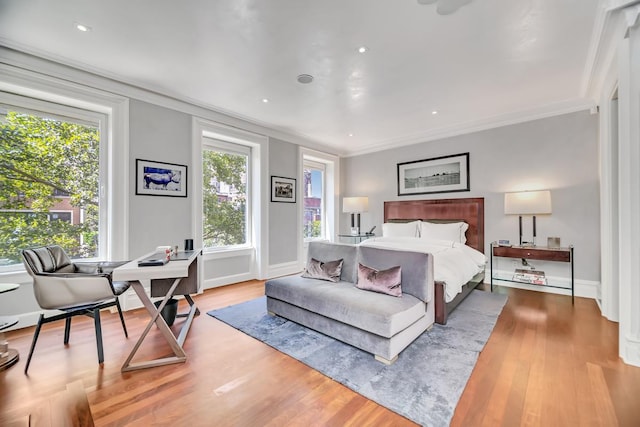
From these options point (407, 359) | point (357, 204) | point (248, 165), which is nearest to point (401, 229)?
point (357, 204)

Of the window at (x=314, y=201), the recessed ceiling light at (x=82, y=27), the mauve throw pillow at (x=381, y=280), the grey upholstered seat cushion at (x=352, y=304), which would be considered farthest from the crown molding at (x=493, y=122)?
the recessed ceiling light at (x=82, y=27)

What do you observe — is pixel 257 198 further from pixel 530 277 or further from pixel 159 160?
pixel 530 277

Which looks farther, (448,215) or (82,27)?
(448,215)

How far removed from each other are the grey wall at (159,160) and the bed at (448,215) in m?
2.76

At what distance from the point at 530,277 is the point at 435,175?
2.16 meters

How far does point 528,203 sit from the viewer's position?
382cm

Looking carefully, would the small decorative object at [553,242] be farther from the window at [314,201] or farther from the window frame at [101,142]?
the window frame at [101,142]

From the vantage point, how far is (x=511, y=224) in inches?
169

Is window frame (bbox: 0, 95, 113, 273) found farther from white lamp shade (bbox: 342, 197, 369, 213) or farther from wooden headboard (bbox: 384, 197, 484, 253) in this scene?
wooden headboard (bbox: 384, 197, 484, 253)

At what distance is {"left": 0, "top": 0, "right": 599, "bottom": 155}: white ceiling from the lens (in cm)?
211

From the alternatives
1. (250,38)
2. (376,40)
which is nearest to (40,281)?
(250,38)

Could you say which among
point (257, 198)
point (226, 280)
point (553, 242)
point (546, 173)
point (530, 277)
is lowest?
point (226, 280)

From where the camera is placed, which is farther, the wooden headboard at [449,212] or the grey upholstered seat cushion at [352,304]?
the wooden headboard at [449,212]

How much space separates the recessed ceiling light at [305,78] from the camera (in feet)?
10.1
